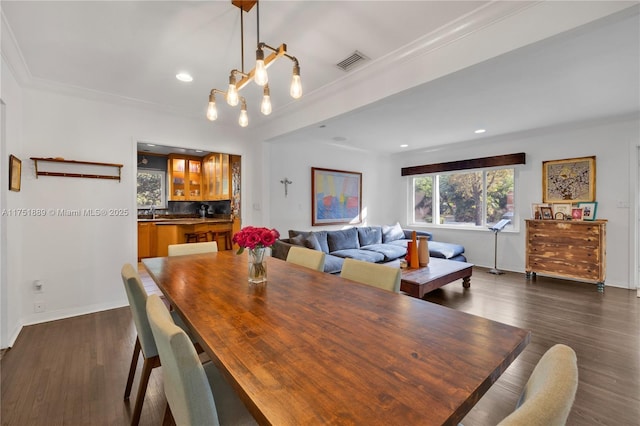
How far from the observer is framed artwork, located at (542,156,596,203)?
4.38m

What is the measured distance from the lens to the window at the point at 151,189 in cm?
652

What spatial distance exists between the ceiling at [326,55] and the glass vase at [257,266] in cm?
156

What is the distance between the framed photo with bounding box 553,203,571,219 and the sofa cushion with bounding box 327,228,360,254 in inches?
127

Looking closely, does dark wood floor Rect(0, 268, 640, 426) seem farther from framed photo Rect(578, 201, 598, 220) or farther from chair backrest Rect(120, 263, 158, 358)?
framed photo Rect(578, 201, 598, 220)

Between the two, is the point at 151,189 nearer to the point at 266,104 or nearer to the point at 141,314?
the point at 266,104

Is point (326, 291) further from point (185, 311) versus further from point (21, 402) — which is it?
point (21, 402)

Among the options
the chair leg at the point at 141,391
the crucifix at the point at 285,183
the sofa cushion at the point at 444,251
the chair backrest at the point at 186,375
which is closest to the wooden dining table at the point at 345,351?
the chair backrest at the point at 186,375

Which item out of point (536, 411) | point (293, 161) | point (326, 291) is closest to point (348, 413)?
point (536, 411)

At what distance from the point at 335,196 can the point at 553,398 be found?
5.28 meters

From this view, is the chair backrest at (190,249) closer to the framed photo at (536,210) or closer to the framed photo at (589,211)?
the framed photo at (536,210)

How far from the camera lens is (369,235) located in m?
5.58

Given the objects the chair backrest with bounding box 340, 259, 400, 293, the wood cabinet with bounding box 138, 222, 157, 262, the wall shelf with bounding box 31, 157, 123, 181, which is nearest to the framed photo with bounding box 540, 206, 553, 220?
the chair backrest with bounding box 340, 259, 400, 293

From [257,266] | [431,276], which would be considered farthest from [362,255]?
[257,266]

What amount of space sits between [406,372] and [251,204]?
3.93m
